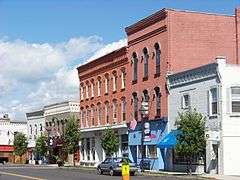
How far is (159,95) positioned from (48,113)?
3772 centimetres

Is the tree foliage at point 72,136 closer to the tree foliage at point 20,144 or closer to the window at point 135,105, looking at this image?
the window at point 135,105

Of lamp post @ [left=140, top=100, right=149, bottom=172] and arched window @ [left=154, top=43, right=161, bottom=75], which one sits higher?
arched window @ [left=154, top=43, right=161, bottom=75]

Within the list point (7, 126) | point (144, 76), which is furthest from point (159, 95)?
point (7, 126)

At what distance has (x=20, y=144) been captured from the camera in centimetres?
9188

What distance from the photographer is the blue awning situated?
45250 millimetres

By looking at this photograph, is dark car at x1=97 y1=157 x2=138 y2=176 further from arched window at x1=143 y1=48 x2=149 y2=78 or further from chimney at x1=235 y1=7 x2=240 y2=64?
chimney at x1=235 y1=7 x2=240 y2=64

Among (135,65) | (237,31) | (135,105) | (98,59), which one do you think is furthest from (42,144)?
(237,31)

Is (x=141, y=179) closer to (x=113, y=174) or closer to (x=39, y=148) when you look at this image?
(x=113, y=174)

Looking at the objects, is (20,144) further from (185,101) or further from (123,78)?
(185,101)

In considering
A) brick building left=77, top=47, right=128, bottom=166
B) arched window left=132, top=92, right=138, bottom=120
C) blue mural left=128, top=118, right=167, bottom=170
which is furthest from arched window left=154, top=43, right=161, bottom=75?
brick building left=77, top=47, right=128, bottom=166

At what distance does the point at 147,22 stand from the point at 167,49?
4681 mm

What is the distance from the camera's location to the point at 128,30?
57000mm

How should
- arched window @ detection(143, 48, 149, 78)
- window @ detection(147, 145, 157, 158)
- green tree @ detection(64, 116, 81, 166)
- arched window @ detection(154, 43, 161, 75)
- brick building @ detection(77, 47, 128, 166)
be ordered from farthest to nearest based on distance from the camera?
green tree @ detection(64, 116, 81, 166) → brick building @ detection(77, 47, 128, 166) → arched window @ detection(143, 48, 149, 78) → window @ detection(147, 145, 157, 158) → arched window @ detection(154, 43, 161, 75)

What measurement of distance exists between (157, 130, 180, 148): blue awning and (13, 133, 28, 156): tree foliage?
4731 centimetres
